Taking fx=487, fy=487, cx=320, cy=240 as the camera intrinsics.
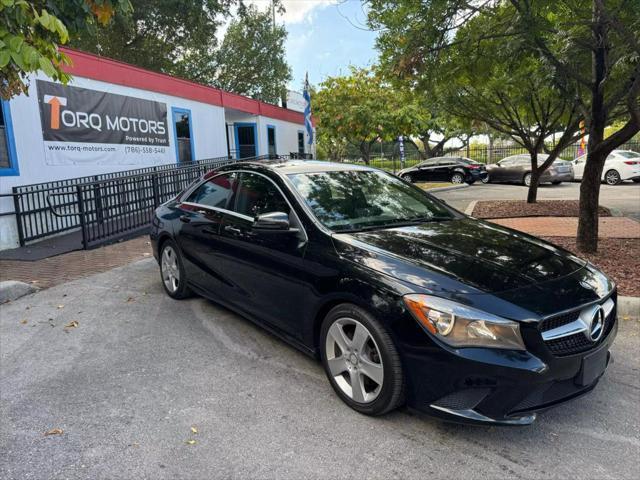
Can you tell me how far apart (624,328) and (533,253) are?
69.7 inches

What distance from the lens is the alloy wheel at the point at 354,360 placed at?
9.59 feet

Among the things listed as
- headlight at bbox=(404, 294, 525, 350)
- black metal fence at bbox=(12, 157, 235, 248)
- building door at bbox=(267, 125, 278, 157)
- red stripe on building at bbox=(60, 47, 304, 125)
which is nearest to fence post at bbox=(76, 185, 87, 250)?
black metal fence at bbox=(12, 157, 235, 248)

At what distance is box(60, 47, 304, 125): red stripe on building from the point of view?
34.1 ft

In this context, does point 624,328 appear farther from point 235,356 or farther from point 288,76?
point 288,76

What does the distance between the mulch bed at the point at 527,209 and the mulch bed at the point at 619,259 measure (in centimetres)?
323

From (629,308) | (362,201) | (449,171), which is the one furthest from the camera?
(449,171)

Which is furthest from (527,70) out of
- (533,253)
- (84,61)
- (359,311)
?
(84,61)

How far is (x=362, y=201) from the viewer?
400 centimetres

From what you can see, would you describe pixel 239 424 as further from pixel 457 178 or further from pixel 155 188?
pixel 457 178

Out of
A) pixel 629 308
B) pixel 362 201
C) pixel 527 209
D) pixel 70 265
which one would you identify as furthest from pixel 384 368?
pixel 527 209

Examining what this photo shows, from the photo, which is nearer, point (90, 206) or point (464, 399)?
point (464, 399)

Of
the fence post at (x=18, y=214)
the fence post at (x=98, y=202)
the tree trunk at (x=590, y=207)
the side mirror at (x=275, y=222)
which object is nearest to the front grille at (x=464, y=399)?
the side mirror at (x=275, y=222)

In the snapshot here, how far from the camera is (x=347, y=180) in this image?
167 inches

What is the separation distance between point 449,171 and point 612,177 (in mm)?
6536
